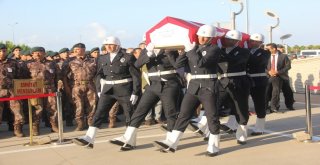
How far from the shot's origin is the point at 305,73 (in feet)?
59.0

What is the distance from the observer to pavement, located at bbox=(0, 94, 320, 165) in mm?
6352

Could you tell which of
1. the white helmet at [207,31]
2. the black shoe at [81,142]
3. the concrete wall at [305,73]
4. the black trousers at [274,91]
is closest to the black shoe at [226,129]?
the white helmet at [207,31]

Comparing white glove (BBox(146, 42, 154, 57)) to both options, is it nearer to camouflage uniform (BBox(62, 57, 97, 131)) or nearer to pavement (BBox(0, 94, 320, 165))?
pavement (BBox(0, 94, 320, 165))

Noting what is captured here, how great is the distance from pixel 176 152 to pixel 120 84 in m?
1.43

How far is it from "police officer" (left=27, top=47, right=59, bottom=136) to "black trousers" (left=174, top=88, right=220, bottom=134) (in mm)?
3577

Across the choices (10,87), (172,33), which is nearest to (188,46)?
(172,33)

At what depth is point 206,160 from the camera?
6352mm

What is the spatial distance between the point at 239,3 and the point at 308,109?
6618 mm

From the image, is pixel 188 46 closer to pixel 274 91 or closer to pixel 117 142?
pixel 117 142

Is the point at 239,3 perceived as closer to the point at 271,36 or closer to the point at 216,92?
the point at 271,36

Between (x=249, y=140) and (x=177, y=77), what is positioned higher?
(x=177, y=77)

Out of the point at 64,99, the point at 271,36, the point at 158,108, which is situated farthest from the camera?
the point at 271,36

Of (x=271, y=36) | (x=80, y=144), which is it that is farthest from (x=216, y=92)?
(x=271, y=36)

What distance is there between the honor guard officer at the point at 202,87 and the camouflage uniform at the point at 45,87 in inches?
135
